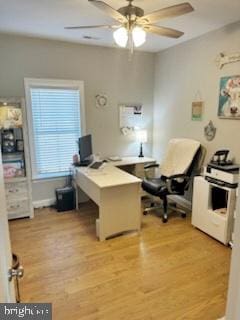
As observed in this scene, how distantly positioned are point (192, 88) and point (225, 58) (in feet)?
2.24

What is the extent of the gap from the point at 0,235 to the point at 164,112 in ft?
12.8

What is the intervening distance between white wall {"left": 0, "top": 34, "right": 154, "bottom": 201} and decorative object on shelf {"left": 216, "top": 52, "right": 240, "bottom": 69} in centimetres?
154

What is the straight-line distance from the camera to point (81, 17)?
2.71 meters

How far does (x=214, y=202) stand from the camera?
10.2ft

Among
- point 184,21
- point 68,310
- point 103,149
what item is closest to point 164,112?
point 103,149

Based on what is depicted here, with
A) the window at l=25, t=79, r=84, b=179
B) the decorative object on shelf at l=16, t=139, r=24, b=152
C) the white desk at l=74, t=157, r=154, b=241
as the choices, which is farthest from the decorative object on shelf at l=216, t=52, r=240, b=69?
the decorative object on shelf at l=16, t=139, r=24, b=152

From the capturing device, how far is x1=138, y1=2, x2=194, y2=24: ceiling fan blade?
Answer: 1837mm

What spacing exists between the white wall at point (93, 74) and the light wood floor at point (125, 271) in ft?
4.13

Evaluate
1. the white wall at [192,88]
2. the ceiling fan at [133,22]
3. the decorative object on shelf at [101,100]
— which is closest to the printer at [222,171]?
the white wall at [192,88]

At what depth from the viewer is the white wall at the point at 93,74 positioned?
3467 mm

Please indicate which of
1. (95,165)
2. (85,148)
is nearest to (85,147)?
(85,148)

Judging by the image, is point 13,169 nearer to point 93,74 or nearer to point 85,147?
point 85,147

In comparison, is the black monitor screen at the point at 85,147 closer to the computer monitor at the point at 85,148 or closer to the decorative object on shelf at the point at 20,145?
the computer monitor at the point at 85,148

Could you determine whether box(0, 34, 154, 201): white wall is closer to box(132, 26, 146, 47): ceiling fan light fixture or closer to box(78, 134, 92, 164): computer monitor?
box(78, 134, 92, 164): computer monitor
